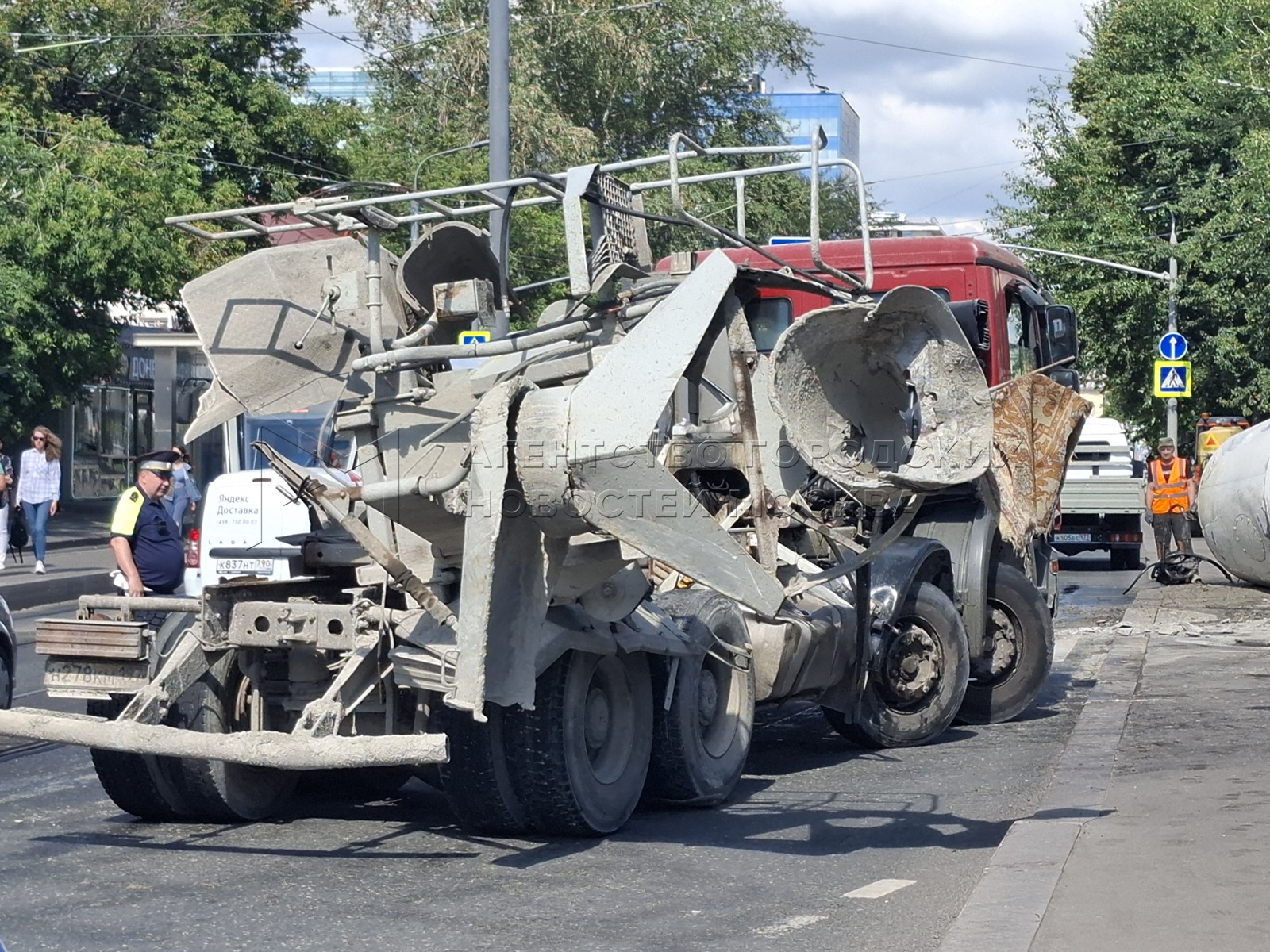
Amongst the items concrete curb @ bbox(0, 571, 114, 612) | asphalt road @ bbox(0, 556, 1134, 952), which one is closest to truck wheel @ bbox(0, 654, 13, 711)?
asphalt road @ bbox(0, 556, 1134, 952)

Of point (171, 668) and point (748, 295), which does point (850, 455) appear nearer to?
point (748, 295)

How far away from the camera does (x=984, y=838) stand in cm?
710

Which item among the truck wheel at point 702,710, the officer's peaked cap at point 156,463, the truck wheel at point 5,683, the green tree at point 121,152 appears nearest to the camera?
the truck wheel at point 702,710

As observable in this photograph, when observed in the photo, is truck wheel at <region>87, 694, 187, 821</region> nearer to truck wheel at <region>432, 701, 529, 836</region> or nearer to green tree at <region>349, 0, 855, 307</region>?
truck wheel at <region>432, 701, 529, 836</region>

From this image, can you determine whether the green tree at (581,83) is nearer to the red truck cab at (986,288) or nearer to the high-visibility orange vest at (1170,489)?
the high-visibility orange vest at (1170,489)

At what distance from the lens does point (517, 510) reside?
6242 mm

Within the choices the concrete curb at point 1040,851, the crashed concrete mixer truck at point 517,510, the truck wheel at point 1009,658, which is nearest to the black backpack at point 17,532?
the truck wheel at point 1009,658

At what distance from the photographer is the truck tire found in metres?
7.17

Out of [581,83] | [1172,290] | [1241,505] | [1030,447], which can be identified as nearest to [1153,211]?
[1172,290]

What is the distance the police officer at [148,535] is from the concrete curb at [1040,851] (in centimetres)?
525

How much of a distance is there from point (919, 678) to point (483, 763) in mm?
3487

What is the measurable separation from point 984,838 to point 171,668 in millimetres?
3443

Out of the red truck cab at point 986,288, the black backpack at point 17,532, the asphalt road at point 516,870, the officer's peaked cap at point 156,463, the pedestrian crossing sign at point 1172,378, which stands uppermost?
the pedestrian crossing sign at point 1172,378

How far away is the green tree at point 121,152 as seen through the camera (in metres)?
23.5
